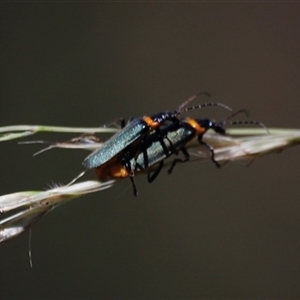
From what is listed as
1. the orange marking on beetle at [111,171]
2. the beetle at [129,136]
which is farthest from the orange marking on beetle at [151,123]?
the orange marking on beetle at [111,171]

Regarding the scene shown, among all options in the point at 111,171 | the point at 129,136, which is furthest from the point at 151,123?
the point at 111,171

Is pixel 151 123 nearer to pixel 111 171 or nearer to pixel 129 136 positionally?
pixel 129 136

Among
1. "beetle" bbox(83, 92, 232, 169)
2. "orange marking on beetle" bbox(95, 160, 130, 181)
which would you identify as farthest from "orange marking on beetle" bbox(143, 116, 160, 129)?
"orange marking on beetle" bbox(95, 160, 130, 181)

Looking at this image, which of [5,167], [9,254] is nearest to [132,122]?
[5,167]

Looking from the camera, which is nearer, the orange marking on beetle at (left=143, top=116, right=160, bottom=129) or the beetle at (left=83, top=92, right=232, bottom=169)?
the beetle at (left=83, top=92, right=232, bottom=169)

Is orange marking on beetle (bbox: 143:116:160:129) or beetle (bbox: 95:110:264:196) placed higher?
orange marking on beetle (bbox: 143:116:160:129)

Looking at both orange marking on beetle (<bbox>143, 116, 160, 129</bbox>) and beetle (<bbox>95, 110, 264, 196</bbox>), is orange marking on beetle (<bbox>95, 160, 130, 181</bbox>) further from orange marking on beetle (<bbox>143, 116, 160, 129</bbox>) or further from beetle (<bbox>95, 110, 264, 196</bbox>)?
orange marking on beetle (<bbox>143, 116, 160, 129</bbox>)

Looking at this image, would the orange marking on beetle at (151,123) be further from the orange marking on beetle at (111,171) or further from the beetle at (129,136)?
the orange marking on beetle at (111,171)

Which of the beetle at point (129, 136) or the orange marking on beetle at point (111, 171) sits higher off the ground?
the beetle at point (129, 136)
